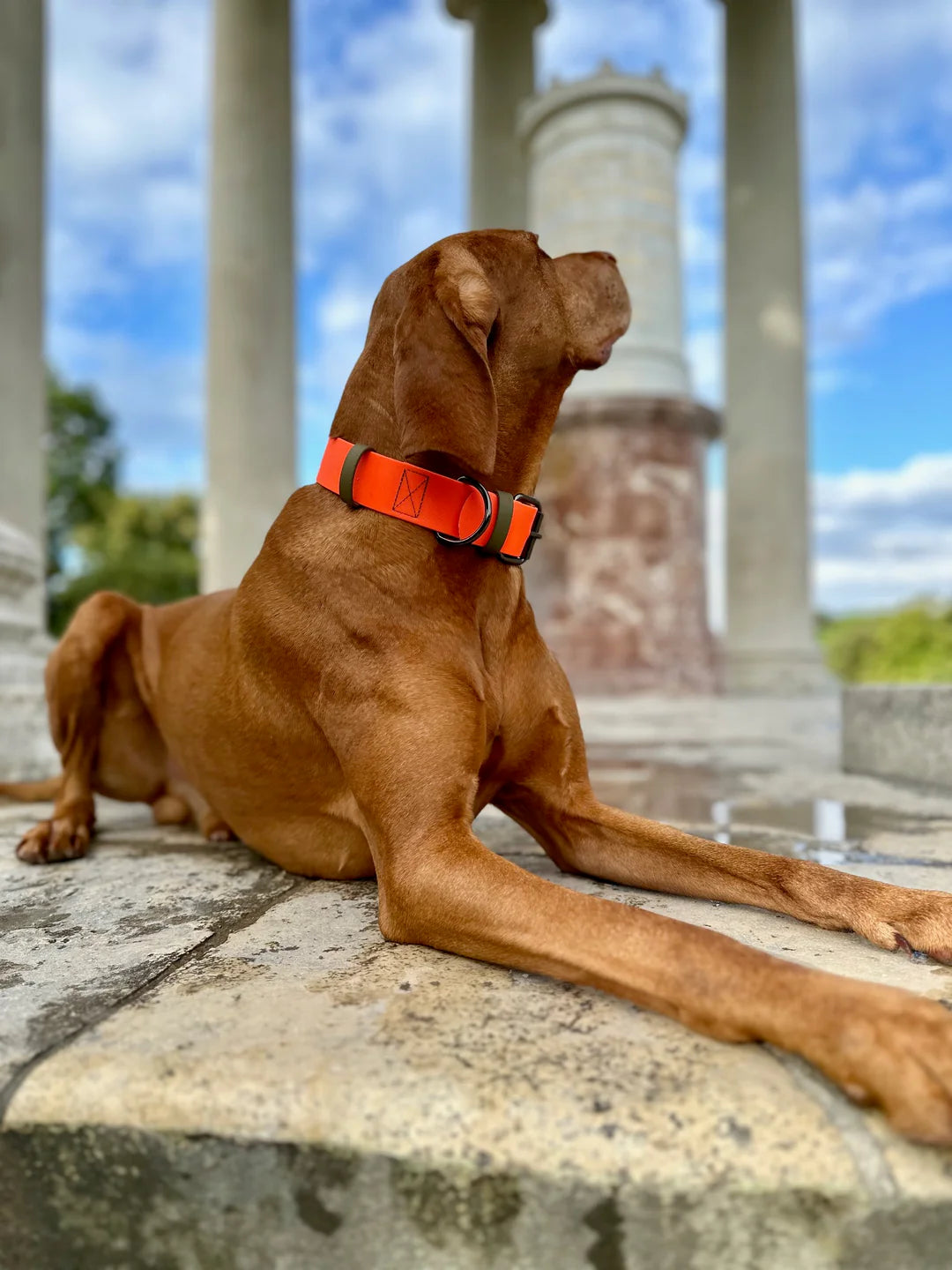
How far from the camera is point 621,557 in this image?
10117mm

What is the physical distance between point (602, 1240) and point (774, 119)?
44.8 feet

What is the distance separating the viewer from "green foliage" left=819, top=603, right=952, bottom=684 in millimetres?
30234

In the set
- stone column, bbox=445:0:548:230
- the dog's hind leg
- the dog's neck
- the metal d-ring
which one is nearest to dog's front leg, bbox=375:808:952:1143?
the metal d-ring

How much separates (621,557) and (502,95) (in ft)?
27.9

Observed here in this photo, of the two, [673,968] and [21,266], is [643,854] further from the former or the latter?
[21,266]

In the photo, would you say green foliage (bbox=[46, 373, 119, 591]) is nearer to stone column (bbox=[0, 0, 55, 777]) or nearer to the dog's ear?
stone column (bbox=[0, 0, 55, 777])

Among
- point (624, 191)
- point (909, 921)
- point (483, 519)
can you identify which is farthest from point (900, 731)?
point (624, 191)

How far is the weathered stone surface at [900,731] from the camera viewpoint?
3.96m

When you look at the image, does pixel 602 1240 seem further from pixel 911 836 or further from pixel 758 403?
pixel 758 403

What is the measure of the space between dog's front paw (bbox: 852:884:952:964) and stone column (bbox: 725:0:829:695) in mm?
10484

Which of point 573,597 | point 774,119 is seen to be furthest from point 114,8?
point 573,597

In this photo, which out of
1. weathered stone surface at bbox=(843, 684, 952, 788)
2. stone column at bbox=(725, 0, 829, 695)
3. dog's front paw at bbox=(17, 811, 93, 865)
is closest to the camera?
dog's front paw at bbox=(17, 811, 93, 865)

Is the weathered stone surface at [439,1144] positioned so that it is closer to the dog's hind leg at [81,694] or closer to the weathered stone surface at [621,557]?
the dog's hind leg at [81,694]

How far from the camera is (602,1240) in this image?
3.73 ft
